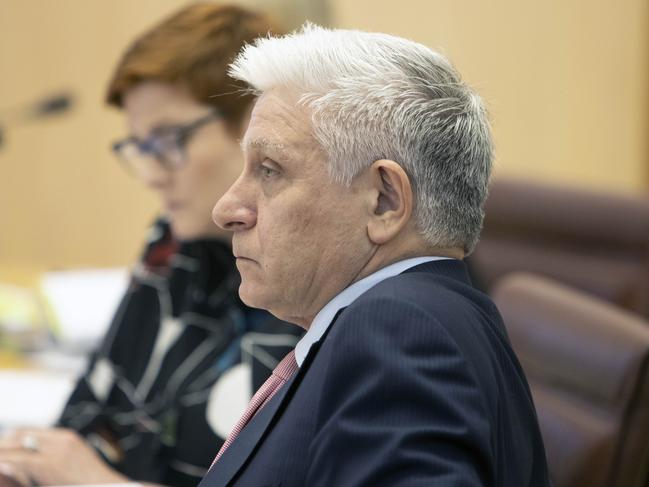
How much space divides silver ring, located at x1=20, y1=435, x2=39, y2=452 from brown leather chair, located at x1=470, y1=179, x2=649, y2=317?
1195mm

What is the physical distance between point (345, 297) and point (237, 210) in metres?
0.13

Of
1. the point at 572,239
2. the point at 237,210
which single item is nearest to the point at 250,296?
the point at 237,210

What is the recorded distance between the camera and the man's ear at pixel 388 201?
0.88 metres

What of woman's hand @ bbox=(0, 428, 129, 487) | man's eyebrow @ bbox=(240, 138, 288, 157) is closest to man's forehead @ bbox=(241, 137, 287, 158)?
man's eyebrow @ bbox=(240, 138, 288, 157)

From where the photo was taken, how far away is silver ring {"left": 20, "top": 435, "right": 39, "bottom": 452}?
4.64ft

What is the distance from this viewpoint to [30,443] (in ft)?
4.67

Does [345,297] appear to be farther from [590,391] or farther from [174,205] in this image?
[174,205]

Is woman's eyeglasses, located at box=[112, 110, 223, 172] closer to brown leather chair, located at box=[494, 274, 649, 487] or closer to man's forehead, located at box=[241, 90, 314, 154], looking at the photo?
brown leather chair, located at box=[494, 274, 649, 487]

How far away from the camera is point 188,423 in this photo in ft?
5.13

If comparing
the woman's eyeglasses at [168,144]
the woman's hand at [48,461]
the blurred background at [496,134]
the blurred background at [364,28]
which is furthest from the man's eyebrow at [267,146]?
the blurred background at [364,28]

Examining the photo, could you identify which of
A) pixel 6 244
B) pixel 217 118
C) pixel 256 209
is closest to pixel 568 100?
pixel 6 244

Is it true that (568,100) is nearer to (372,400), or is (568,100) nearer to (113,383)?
(113,383)

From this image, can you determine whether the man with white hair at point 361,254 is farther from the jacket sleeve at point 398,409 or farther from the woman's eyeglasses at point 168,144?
the woman's eyeglasses at point 168,144

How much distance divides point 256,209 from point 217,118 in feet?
2.41
